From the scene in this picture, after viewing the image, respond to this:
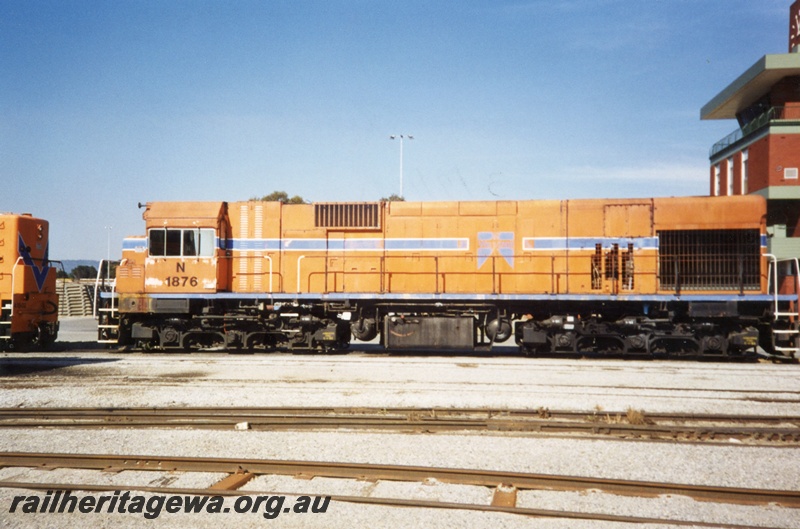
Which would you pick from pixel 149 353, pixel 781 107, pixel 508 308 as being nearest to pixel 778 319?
pixel 508 308

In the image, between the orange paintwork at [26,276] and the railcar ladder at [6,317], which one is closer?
the railcar ladder at [6,317]

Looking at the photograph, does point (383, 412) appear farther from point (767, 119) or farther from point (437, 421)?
point (767, 119)

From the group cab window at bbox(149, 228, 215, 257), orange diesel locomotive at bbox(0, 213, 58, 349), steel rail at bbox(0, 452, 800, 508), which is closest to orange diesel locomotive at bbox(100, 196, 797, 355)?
cab window at bbox(149, 228, 215, 257)

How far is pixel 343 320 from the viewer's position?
15.6 meters

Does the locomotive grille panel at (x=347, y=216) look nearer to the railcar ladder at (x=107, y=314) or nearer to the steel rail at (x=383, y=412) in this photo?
the railcar ladder at (x=107, y=314)

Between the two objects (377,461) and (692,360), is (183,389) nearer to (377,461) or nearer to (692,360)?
(377,461)

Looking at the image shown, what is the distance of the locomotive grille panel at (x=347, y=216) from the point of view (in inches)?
606

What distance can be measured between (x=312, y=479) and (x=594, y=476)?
112 inches

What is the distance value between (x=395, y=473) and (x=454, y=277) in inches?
378

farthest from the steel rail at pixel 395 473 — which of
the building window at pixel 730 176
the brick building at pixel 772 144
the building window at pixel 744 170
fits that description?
the building window at pixel 730 176

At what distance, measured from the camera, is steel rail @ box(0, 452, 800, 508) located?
17.3ft

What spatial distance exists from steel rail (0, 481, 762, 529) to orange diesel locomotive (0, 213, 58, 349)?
11.9 metres

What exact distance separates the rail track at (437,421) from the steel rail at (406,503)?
2.37 meters

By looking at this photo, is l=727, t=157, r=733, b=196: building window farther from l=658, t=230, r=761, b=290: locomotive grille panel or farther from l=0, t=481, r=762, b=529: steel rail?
l=0, t=481, r=762, b=529: steel rail
